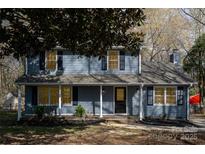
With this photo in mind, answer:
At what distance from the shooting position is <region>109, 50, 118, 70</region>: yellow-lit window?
1241 inches

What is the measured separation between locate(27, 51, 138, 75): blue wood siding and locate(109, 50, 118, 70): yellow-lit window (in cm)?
38

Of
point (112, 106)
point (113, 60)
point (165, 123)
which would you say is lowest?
point (165, 123)

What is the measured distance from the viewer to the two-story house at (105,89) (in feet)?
102

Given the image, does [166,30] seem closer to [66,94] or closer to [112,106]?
[112,106]

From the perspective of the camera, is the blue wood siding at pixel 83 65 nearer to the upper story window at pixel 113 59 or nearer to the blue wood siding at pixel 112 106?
the upper story window at pixel 113 59

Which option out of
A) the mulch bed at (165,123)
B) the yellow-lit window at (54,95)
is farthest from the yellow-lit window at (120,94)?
the yellow-lit window at (54,95)

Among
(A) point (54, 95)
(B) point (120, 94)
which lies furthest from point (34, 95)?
(B) point (120, 94)

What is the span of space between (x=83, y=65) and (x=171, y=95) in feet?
22.7

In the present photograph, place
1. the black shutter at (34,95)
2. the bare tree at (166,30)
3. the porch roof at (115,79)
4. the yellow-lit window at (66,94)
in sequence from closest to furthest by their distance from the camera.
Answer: the porch roof at (115,79)
the black shutter at (34,95)
the yellow-lit window at (66,94)
the bare tree at (166,30)

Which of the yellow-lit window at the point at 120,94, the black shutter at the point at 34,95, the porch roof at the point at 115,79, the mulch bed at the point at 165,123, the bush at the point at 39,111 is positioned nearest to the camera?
the mulch bed at the point at 165,123

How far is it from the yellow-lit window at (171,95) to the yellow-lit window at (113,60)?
4.29 meters

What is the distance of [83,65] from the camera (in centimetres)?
3156

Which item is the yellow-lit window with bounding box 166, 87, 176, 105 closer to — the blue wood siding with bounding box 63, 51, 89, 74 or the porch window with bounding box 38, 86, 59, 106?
the blue wood siding with bounding box 63, 51, 89, 74

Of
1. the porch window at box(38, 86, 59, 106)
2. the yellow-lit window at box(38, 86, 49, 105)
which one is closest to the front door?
the porch window at box(38, 86, 59, 106)
